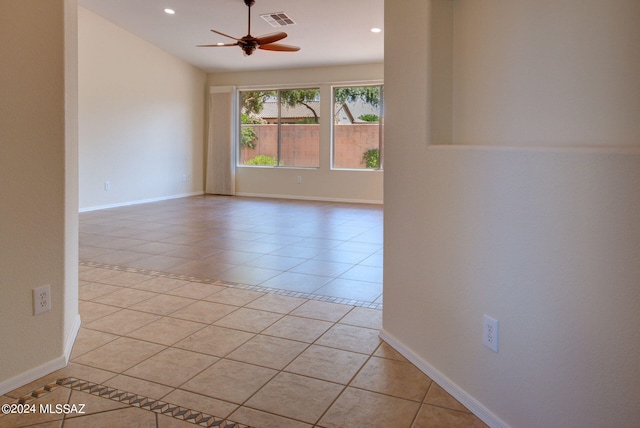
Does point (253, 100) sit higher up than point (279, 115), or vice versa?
point (253, 100)

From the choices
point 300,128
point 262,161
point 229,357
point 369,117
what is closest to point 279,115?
point 300,128

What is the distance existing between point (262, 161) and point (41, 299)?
8.13 m

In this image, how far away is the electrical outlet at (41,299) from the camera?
2125 mm

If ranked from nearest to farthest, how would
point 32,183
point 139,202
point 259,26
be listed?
point 32,183 → point 259,26 → point 139,202

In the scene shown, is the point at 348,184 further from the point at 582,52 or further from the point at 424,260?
the point at 582,52

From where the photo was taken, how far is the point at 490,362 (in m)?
1.79

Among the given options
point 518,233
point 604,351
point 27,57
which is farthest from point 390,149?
point 27,57

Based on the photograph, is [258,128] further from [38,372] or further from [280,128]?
[38,372]

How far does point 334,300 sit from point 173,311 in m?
1.01

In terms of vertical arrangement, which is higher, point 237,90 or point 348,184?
point 237,90

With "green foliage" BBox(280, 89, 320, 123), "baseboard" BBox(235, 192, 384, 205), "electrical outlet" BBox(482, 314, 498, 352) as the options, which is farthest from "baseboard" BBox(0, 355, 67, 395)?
"green foliage" BBox(280, 89, 320, 123)

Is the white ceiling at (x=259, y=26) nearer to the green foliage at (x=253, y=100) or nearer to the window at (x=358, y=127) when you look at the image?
the window at (x=358, y=127)

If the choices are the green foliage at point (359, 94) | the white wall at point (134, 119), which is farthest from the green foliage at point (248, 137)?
the green foliage at point (359, 94)

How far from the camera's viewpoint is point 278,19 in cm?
691
